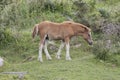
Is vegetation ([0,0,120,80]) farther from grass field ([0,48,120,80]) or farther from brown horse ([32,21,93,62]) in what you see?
brown horse ([32,21,93,62])

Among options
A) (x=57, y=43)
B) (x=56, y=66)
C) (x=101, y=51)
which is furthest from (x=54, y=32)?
(x=57, y=43)

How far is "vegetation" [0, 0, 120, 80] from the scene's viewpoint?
1044 centimetres

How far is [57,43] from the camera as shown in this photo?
46.3 ft

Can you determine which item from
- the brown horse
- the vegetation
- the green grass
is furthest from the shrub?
the brown horse

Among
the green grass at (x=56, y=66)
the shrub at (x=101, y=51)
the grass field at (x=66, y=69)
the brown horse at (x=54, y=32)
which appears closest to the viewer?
the grass field at (x=66, y=69)

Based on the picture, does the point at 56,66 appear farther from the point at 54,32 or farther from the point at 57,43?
the point at 57,43

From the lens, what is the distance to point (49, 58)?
1212 centimetres

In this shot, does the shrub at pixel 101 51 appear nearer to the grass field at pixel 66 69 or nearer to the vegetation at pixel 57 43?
the vegetation at pixel 57 43

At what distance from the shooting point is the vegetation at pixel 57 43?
34.2 feet

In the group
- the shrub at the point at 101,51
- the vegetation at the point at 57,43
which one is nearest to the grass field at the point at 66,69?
the vegetation at the point at 57,43

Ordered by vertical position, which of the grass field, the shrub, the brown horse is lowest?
the grass field

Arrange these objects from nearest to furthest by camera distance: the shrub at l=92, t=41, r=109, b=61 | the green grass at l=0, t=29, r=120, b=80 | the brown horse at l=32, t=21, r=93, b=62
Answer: the green grass at l=0, t=29, r=120, b=80 → the brown horse at l=32, t=21, r=93, b=62 → the shrub at l=92, t=41, r=109, b=61

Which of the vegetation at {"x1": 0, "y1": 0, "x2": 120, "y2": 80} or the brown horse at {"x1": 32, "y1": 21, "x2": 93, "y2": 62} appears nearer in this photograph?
the vegetation at {"x1": 0, "y1": 0, "x2": 120, "y2": 80}

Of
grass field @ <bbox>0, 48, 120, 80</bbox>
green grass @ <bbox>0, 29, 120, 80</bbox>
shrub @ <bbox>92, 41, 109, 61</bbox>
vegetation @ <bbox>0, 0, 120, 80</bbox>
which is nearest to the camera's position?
grass field @ <bbox>0, 48, 120, 80</bbox>
